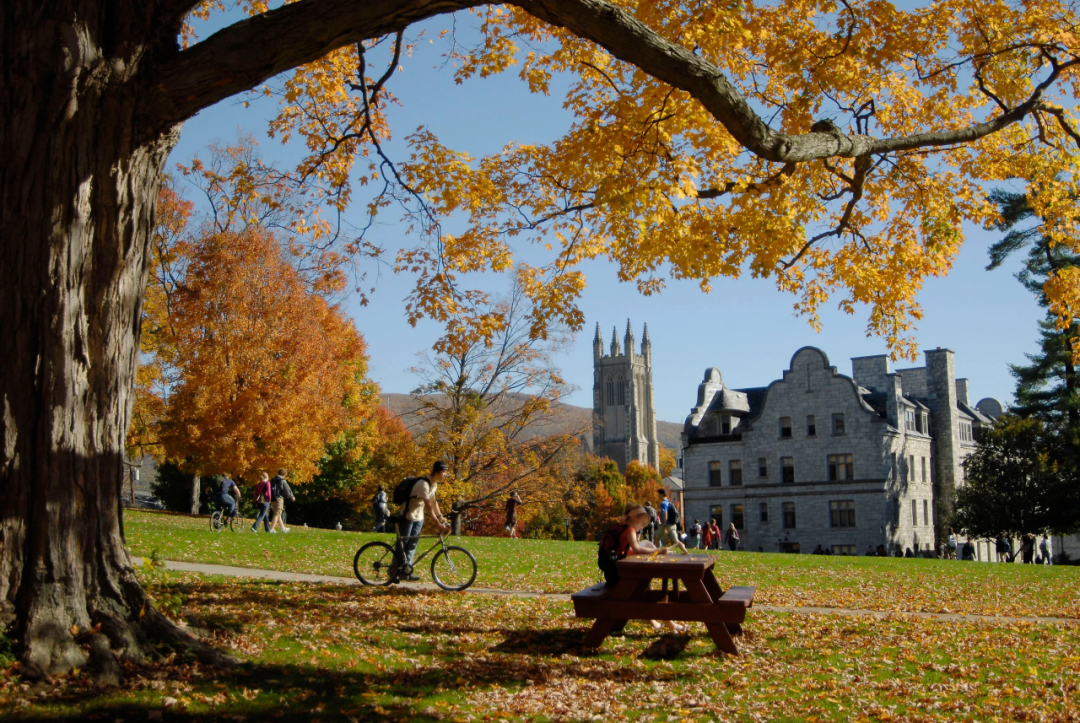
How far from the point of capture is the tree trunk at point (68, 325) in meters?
5.90

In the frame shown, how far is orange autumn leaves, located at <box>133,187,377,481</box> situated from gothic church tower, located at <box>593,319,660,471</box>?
391 feet

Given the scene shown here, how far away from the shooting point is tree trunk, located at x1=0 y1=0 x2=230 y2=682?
5898 mm

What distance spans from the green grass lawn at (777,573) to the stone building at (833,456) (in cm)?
3319

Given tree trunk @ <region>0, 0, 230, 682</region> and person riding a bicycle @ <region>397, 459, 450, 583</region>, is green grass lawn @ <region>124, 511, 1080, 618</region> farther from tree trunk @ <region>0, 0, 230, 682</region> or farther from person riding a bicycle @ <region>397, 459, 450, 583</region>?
tree trunk @ <region>0, 0, 230, 682</region>

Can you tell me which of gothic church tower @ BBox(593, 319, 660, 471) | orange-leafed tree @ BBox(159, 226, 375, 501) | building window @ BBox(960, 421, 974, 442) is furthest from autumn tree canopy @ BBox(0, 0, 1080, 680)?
gothic church tower @ BBox(593, 319, 660, 471)

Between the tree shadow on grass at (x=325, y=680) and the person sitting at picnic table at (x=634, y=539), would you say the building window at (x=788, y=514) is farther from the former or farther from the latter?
the tree shadow on grass at (x=325, y=680)

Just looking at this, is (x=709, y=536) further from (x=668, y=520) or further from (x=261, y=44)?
(x=261, y=44)

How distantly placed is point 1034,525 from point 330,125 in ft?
147

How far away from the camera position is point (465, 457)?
39.4 meters

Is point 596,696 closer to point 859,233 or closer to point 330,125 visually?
point 330,125

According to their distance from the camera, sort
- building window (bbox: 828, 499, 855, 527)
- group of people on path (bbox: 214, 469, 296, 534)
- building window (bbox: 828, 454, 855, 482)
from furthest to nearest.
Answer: building window (bbox: 828, 454, 855, 482) → building window (bbox: 828, 499, 855, 527) → group of people on path (bbox: 214, 469, 296, 534)

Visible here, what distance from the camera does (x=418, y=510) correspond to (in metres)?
11.8

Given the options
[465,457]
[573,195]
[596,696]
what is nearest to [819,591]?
[573,195]

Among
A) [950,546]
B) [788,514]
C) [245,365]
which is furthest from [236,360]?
[950,546]
